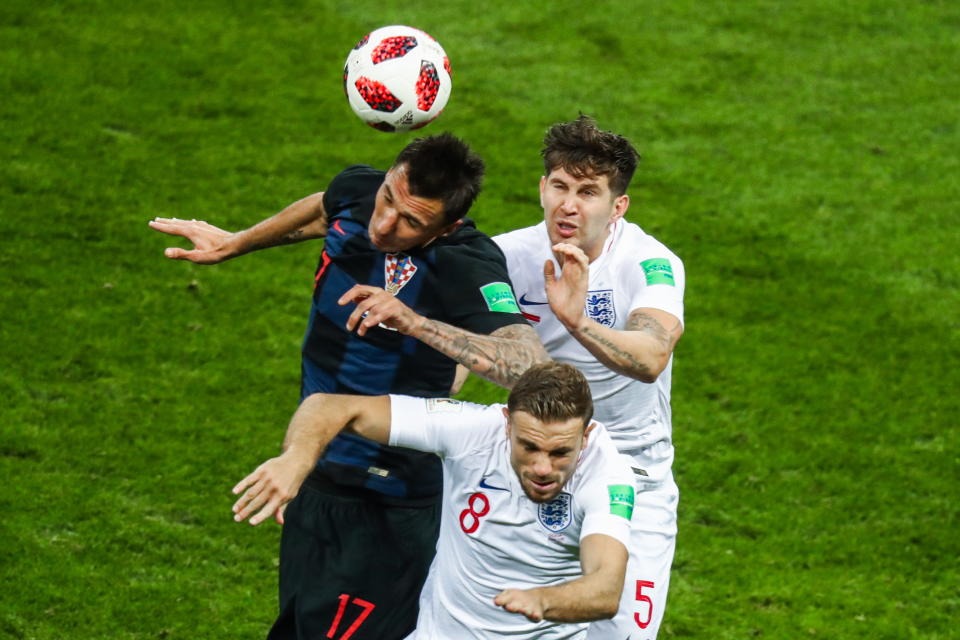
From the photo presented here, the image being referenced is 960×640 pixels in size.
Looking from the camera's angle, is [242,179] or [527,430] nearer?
[527,430]

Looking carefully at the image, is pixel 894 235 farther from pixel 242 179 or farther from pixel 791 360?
pixel 242 179

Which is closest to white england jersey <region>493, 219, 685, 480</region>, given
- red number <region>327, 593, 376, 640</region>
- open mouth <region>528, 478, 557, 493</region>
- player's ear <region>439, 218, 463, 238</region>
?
player's ear <region>439, 218, 463, 238</region>

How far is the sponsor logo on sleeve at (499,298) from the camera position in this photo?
5.49m

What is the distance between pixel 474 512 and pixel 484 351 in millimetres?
638

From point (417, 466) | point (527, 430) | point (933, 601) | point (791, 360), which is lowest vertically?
point (933, 601)

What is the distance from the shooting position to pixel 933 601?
26.7ft

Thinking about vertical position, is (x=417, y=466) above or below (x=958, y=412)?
above

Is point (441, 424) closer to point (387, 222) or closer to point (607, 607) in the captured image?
point (387, 222)

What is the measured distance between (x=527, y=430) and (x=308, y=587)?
1322 millimetres

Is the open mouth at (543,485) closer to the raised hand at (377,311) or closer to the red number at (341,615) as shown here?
the raised hand at (377,311)

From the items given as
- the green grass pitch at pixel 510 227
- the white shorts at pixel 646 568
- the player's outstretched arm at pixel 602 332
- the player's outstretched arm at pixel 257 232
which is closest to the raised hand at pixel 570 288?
the player's outstretched arm at pixel 602 332

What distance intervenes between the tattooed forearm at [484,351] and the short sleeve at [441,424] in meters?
0.18

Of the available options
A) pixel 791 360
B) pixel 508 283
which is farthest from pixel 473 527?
pixel 791 360

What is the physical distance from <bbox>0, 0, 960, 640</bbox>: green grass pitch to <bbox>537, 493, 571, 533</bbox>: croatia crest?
109 inches
